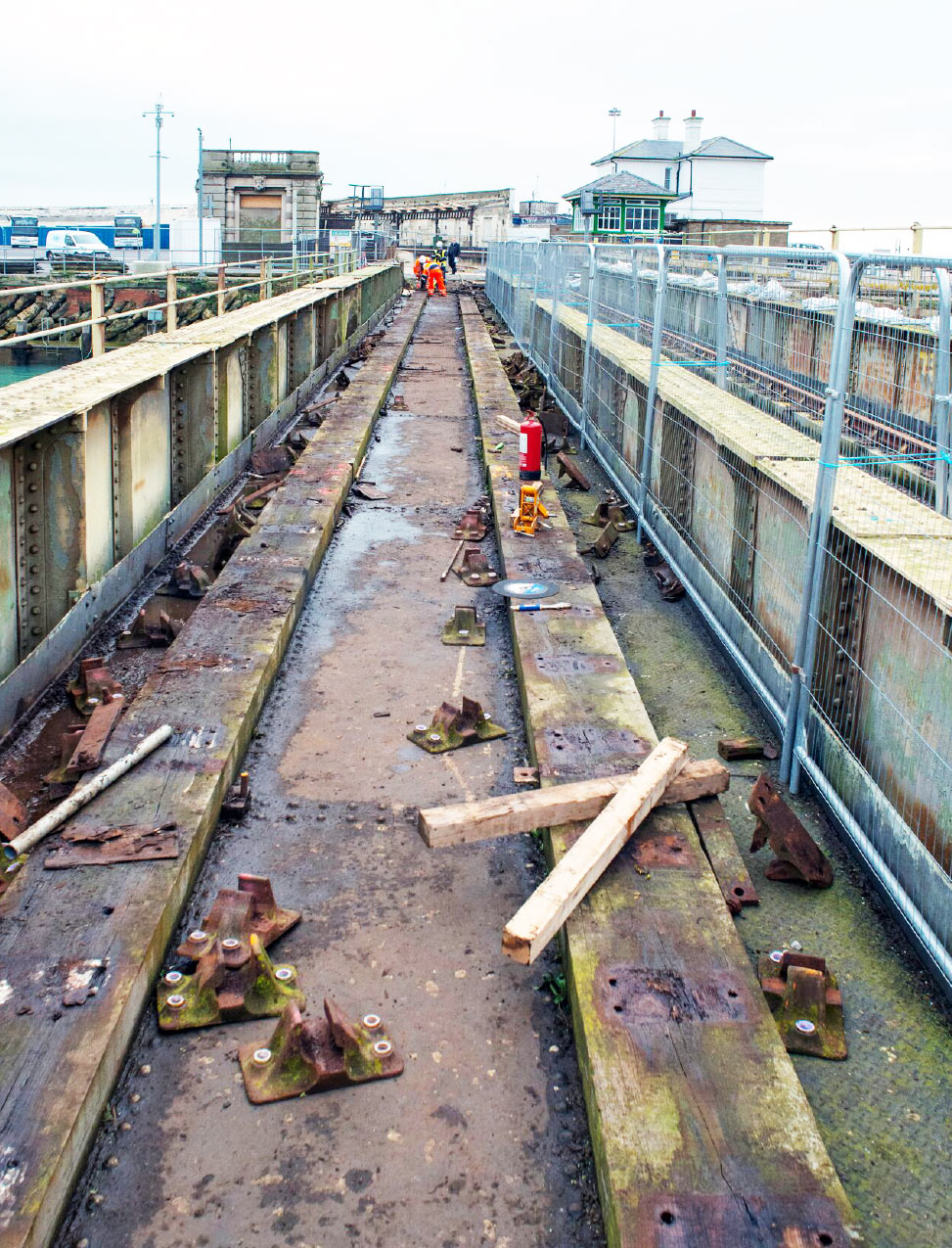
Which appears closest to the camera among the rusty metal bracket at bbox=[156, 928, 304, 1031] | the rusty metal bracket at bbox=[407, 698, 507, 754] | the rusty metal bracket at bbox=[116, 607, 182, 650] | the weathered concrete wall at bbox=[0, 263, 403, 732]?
the rusty metal bracket at bbox=[156, 928, 304, 1031]

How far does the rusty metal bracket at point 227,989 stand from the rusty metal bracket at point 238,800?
3.59ft

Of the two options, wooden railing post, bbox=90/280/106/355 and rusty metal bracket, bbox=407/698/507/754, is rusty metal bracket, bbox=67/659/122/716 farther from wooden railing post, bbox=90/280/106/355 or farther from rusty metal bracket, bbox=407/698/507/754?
wooden railing post, bbox=90/280/106/355

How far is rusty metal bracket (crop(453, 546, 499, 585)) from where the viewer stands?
842 cm

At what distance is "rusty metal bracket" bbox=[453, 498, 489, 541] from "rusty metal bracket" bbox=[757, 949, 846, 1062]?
6.05m

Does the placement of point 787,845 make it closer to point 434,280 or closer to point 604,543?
point 604,543

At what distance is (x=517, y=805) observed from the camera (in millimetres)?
4418

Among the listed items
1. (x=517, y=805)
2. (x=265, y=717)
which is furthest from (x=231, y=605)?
(x=517, y=805)

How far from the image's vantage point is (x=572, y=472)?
11.6 metres

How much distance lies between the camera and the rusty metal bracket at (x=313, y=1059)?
3395mm

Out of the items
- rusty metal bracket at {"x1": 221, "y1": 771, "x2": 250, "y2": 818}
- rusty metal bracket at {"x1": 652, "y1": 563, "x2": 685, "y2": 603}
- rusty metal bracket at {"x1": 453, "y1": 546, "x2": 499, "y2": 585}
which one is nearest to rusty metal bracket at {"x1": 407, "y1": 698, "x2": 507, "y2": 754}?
rusty metal bracket at {"x1": 221, "y1": 771, "x2": 250, "y2": 818}

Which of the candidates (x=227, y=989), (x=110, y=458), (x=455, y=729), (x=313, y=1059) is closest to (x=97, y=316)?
(x=110, y=458)

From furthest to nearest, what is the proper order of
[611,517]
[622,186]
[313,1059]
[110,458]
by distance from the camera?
[622,186] < [611,517] < [110,458] < [313,1059]

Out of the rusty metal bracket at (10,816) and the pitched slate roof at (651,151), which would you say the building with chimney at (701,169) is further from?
the rusty metal bracket at (10,816)

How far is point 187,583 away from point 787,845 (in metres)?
5.25
